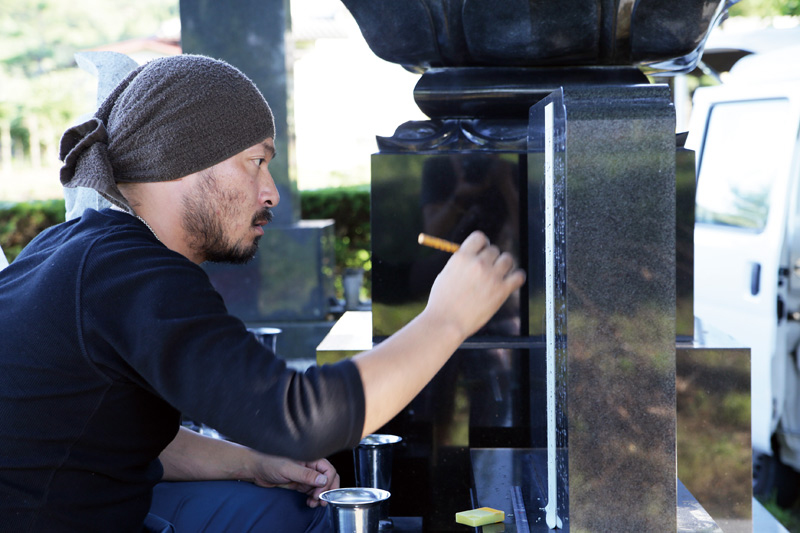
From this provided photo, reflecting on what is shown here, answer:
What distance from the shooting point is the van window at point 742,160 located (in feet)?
15.5

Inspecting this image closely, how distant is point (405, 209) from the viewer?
2.86 m

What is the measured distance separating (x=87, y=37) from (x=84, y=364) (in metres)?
27.2

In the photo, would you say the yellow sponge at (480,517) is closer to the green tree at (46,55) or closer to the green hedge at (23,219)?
the green hedge at (23,219)

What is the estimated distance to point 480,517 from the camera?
2090 mm

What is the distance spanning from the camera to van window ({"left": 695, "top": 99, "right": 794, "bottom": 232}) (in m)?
4.73

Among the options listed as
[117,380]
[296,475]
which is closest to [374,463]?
[296,475]

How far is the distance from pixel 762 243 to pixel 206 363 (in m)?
3.82

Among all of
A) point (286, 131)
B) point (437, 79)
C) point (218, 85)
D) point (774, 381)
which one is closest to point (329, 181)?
point (286, 131)

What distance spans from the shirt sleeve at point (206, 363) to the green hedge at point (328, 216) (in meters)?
8.65

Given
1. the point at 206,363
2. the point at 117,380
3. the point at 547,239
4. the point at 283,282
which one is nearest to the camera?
the point at 206,363

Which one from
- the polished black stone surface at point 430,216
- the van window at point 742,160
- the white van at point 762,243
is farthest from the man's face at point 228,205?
the van window at point 742,160

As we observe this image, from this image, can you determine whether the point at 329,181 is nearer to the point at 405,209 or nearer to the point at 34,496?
the point at 405,209

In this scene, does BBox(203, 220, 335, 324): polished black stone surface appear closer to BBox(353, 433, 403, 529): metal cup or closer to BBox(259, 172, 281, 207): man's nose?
BBox(353, 433, 403, 529): metal cup

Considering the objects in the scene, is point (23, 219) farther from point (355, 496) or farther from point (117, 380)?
point (117, 380)
